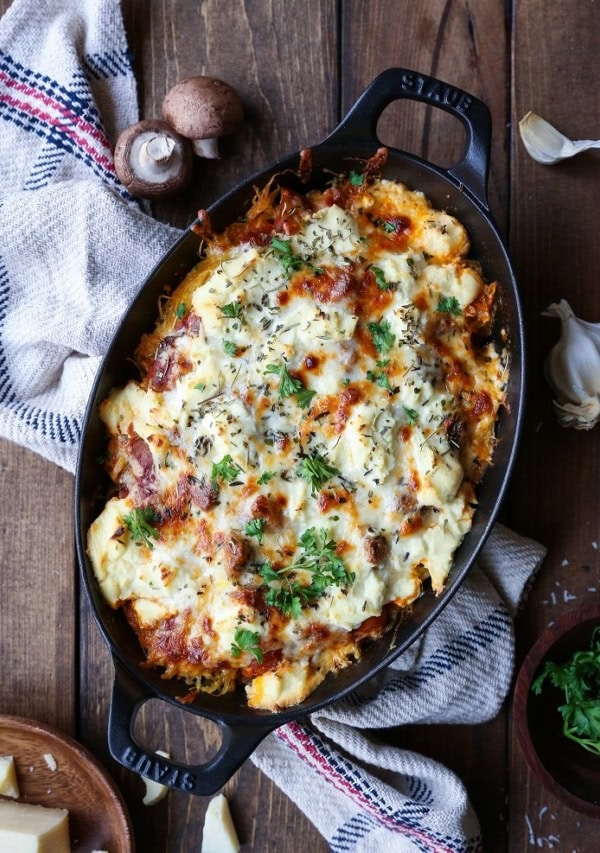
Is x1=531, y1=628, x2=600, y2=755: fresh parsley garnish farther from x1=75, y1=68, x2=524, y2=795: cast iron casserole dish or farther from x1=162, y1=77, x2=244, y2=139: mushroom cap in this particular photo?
x1=162, y1=77, x2=244, y2=139: mushroom cap

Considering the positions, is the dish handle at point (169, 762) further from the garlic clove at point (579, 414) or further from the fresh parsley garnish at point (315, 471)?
the garlic clove at point (579, 414)

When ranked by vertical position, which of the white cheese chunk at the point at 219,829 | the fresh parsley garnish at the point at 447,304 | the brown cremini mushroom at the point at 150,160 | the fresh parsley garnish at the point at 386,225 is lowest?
the white cheese chunk at the point at 219,829

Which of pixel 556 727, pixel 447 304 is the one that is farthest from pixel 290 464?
pixel 556 727

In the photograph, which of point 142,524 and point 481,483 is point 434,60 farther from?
point 142,524

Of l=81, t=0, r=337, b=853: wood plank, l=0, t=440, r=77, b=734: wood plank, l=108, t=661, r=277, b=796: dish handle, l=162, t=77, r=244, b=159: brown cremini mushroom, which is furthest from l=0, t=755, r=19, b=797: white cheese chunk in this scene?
l=162, t=77, r=244, b=159: brown cremini mushroom

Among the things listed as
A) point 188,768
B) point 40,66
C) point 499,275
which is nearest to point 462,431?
point 499,275

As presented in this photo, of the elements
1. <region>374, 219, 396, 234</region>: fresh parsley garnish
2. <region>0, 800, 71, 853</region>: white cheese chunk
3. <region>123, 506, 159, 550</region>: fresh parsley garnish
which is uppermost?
<region>374, 219, 396, 234</region>: fresh parsley garnish

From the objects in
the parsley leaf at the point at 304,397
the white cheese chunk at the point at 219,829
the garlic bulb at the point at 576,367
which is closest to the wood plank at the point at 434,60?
the garlic bulb at the point at 576,367
